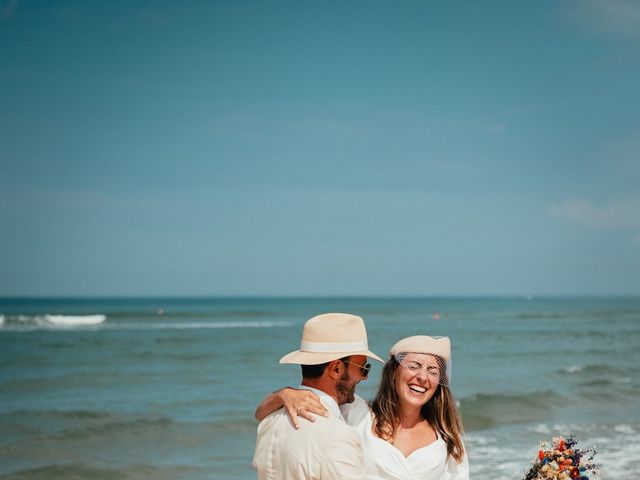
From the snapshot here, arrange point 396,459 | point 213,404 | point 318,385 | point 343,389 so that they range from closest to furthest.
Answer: point 318,385 < point 343,389 < point 396,459 < point 213,404

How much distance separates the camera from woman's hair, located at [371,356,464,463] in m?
4.09

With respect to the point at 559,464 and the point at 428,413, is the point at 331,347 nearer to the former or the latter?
the point at 428,413

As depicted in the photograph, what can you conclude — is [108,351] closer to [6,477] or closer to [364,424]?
[6,477]

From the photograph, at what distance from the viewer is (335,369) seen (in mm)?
Result: 3342

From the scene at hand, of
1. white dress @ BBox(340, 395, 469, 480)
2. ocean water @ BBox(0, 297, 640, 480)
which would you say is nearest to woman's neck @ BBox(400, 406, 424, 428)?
white dress @ BBox(340, 395, 469, 480)

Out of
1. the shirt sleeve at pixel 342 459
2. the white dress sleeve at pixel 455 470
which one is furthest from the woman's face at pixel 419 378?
the shirt sleeve at pixel 342 459

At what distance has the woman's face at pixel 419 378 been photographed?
162 inches

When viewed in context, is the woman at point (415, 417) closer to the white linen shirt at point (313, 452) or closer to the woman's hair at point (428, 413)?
the woman's hair at point (428, 413)

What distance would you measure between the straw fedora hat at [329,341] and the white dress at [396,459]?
76 cm

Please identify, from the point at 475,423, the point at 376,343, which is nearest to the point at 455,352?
the point at 376,343

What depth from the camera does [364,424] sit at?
404 cm

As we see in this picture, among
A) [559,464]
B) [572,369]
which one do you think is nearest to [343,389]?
[559,464]

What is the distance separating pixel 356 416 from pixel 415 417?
0.37 metres

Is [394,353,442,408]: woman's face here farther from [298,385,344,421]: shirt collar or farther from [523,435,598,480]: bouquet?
[298,385,344,421]: shirt collar
